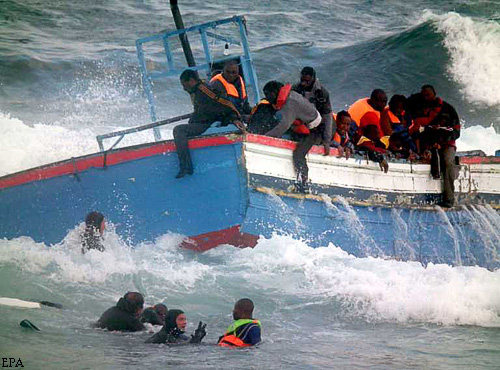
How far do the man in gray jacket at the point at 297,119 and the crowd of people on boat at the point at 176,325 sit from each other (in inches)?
104

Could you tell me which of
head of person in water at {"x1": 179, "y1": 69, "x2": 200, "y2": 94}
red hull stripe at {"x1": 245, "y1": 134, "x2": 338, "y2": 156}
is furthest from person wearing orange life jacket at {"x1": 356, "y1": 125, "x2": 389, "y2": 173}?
head of person in water at {"x1": 179, "y1": 69, "x2": 200, "y2": 94}

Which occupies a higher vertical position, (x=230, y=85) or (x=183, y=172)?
(x=230, y=85)

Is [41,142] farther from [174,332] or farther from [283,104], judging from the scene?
[174,332]

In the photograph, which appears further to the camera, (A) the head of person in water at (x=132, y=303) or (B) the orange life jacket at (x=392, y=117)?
(B) the orange life jacket at (x=392, y=117)

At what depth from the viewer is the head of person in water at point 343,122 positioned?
10523 mm

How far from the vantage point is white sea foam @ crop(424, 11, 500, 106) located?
24828 millimetres

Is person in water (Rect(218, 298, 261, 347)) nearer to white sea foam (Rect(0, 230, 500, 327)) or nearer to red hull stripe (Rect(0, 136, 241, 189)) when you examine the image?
white sea foam (Rect(0, 230, 500, 327))

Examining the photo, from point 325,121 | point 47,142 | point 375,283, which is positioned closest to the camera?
point 375,283

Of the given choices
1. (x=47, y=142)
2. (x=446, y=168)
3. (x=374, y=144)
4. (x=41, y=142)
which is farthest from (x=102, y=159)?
(x=47, y=142)

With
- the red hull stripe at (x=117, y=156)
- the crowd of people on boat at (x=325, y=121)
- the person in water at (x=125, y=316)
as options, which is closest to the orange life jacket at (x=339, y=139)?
the crowd of people on boat at (x=325, y=121)

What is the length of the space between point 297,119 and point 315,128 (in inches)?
12.2

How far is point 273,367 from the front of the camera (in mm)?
6609

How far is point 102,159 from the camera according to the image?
31.1ft

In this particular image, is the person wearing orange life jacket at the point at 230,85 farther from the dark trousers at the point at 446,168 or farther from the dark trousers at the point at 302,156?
the dark trousers at the point at 446,168
